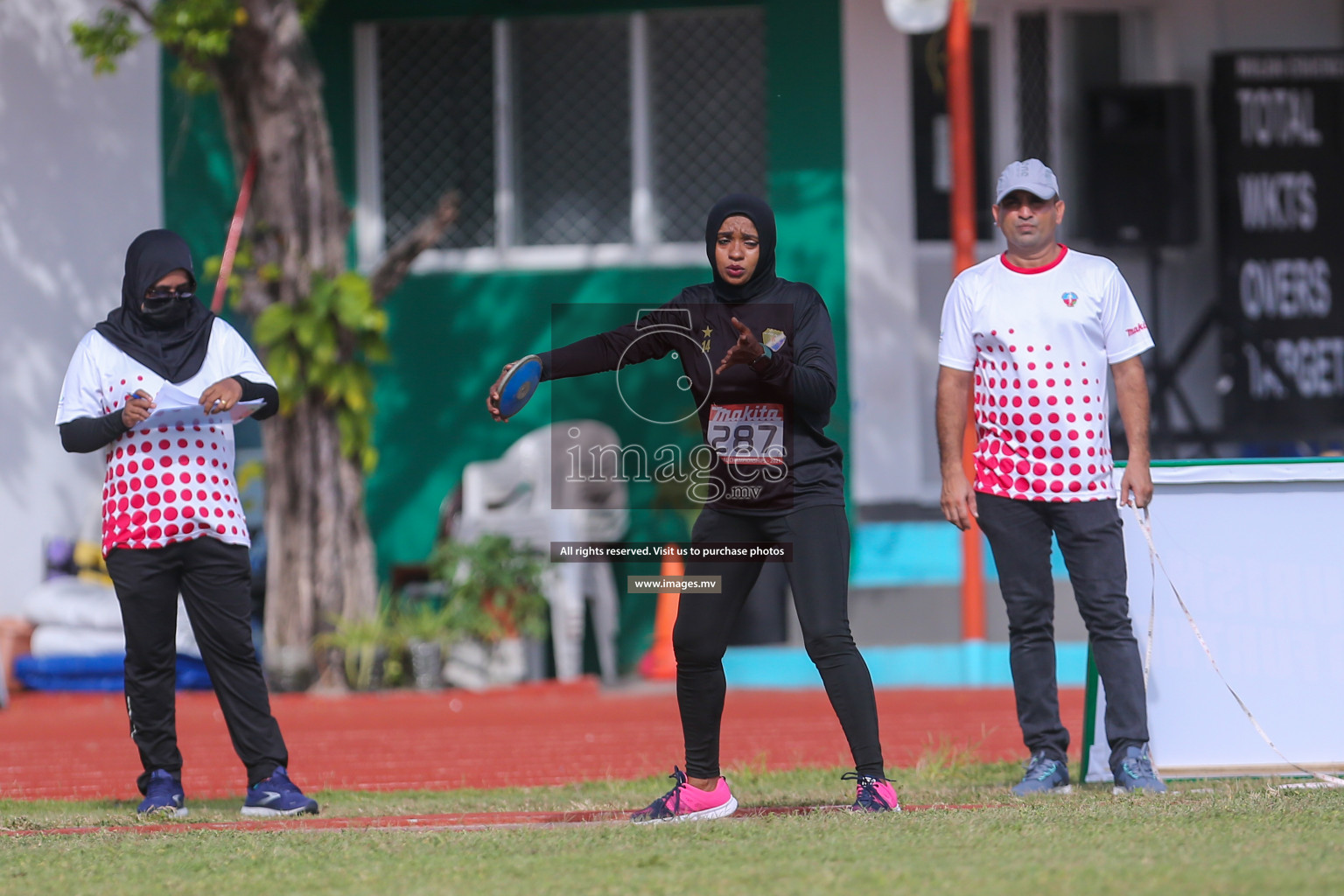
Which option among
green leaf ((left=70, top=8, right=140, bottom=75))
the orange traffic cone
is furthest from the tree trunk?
the orange traffic cone

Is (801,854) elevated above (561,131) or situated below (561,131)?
below

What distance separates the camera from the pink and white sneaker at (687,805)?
15.5 ft

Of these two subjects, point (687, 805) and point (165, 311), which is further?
point (165, 311)

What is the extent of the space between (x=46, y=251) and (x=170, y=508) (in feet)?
18.5

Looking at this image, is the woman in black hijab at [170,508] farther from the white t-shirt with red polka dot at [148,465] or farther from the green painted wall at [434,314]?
the green painted wall at [434,314]

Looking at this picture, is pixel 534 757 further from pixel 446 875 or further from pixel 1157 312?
pixel 1157 312

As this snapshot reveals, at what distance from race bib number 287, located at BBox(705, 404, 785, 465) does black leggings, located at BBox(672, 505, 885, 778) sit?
167mm

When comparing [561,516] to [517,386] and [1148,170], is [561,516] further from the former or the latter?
[517,386]

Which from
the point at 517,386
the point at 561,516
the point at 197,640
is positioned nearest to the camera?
the point at 517,386

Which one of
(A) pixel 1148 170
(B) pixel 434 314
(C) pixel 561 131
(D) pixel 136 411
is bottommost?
(D) pixel 136 411

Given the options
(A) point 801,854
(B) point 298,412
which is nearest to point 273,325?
(B) point 298,412

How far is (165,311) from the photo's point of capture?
5.36m

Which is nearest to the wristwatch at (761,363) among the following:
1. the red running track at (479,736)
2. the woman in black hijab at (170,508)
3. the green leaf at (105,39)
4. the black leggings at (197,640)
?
the woman in black hijab at (170,508)

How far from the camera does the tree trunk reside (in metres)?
9.39
